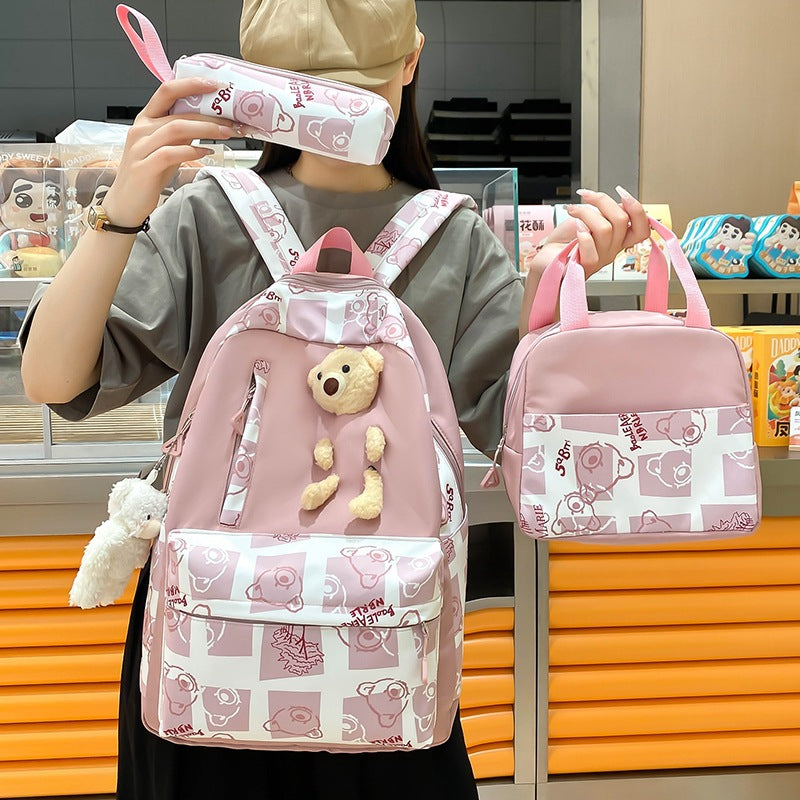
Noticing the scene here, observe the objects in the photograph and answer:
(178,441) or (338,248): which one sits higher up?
(338,248)

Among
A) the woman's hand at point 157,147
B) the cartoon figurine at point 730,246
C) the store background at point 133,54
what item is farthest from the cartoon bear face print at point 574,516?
the store background at point 133,54

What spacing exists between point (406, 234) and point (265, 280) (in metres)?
0.17

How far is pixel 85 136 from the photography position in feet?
6.17

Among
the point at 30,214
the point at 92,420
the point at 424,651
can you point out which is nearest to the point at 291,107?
the point at 424,651

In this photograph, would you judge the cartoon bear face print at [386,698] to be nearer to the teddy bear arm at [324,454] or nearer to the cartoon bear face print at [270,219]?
the teddy bear arm at [324,454]

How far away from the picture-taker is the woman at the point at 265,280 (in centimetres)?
85

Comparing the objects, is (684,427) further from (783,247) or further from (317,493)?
(783,247)

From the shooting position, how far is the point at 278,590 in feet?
2.72

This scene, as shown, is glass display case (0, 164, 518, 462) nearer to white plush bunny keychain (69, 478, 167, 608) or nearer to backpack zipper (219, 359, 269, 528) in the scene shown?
white plush bunny keychain (69, 478, 167, 608)

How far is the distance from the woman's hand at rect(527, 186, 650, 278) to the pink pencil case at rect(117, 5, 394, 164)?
0.26 meters

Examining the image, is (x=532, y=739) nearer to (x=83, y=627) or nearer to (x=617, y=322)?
(x=83, y=627)

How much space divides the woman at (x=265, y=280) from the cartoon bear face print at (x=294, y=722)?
0.15 metres

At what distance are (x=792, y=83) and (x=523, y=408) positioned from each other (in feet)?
7.35

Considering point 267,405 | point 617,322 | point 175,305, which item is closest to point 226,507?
point 267,405
